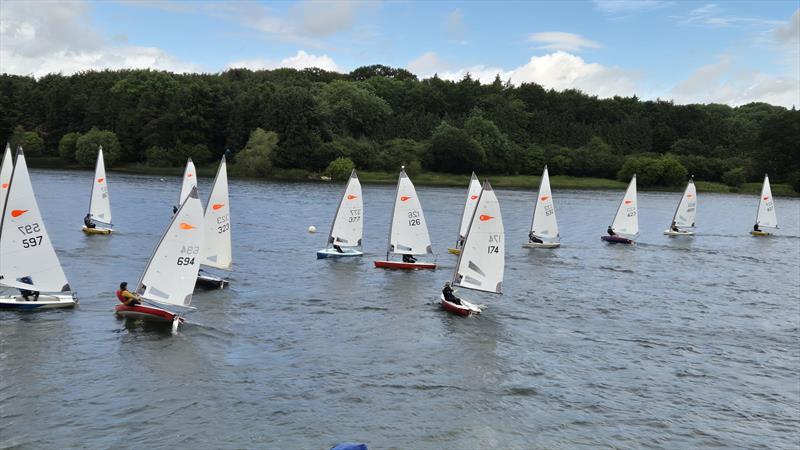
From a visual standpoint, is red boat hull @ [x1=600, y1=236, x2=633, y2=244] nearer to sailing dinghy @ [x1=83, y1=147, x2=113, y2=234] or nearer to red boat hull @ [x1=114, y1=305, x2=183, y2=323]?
sailing dinghy @ [x1=83, y1=147, x2=113, y2=234]

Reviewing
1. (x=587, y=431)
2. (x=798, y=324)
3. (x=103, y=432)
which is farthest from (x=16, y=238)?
(x=798, y=324)

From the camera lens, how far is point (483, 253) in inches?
1618

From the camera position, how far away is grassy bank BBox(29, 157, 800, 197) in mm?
146250

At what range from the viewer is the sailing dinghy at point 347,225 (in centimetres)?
5409

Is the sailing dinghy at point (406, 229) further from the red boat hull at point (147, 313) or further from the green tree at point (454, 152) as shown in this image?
the green tree at point (454, 152)

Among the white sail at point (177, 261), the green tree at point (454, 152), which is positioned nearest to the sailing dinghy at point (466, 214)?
the white sail at point (177, 261)

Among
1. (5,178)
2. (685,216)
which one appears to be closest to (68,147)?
(5,178)

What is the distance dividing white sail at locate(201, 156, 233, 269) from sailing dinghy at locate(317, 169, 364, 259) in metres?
11.2

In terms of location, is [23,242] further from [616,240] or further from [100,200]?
[616,240]

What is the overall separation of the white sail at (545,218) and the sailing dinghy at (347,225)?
767 inches

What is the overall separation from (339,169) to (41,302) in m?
111

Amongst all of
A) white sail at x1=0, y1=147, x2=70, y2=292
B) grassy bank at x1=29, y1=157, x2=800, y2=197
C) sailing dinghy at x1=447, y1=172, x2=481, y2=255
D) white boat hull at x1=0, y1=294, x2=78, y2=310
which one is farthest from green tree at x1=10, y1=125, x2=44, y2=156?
white sail at x1=0, y1=147, x2=70, y2=292

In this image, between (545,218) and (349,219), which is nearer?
(349,219)

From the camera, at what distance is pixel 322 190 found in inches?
4764
